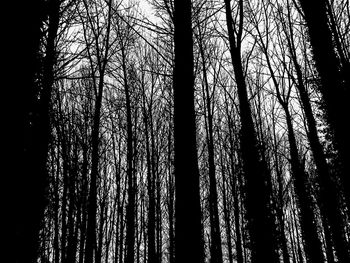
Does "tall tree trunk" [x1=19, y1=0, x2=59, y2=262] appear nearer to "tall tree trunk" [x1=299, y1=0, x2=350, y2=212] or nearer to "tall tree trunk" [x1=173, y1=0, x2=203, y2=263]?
"tall tree trunk" [x1=173, y1=0, x2=203, y2=263]

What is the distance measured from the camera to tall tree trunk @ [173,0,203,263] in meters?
3.14

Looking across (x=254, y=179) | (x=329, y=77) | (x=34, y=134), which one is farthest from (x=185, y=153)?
(x=254, y=179)

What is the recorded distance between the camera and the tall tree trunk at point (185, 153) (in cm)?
314

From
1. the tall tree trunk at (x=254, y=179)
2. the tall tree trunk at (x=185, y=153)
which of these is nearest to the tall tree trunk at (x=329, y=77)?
the tall tree trunk at (x=254, y=179)

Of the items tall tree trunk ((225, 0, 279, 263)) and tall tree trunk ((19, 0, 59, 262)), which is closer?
tall tree trunk ((19, 0, 59, 262))

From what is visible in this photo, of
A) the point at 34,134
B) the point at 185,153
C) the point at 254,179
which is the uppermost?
the point at 254,179

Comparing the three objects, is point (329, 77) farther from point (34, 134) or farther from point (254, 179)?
point (34, 134)

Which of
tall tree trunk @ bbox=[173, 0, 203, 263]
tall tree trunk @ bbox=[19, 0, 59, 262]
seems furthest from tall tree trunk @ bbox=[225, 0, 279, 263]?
tall tree trunk @ bbox=[19, 0, 59, 262]

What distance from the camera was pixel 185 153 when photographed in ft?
11.2

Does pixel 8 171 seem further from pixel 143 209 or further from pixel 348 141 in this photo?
pixel 143 209

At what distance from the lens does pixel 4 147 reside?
188 cm

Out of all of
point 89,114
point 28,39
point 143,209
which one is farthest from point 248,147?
point 143,209

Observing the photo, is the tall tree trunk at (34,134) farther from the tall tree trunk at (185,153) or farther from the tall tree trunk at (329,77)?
the tall tree trunk at (329,77)

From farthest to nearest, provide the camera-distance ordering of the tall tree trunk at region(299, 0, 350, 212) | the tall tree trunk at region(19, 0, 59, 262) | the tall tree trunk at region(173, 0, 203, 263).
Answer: the tall tree trunk at region(299, 0, 350, 212)
the tall tree trunk at region(173, 0, 203, 263)
the tall tree trunk at region(19, 0, 59, 262)
